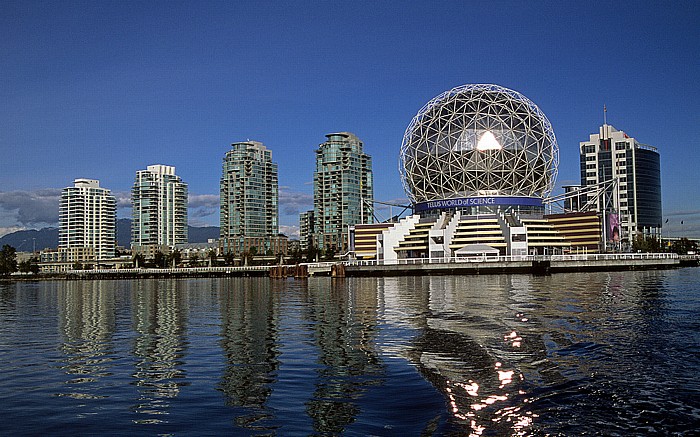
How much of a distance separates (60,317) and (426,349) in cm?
2751

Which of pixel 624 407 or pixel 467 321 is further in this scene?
pixel 467 321

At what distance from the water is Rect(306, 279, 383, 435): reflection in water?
0.20 feet

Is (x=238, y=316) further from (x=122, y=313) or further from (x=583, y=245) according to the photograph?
(x=583, y=245)

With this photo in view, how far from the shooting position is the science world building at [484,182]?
411 feet

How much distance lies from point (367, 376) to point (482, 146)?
11324 cm

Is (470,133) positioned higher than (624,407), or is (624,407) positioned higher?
(470,133)

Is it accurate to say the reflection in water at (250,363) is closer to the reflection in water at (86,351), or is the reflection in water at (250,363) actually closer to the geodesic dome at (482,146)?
the reflection in water at (86,351)

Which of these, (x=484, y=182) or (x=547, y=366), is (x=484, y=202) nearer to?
(x=484, y=182)

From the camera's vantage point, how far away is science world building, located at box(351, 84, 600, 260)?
411ft

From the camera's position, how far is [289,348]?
22719 mm

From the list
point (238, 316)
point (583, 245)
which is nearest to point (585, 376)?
point (238, 316)

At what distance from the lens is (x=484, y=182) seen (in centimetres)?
12800

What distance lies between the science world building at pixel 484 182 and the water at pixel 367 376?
9454cm

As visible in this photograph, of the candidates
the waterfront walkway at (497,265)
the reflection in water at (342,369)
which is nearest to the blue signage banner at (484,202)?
the waterfront walkway at (497,265)
